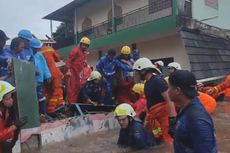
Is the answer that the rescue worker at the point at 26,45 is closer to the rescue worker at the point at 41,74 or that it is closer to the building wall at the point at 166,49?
the rescue worker at the point at 41,74

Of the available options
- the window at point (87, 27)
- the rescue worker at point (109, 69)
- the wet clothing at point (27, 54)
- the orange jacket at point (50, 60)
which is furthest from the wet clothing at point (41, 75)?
the window at point (87, 27)

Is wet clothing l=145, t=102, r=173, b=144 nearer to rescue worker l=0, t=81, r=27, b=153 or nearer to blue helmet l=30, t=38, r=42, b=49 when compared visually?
rescue worker l=0, t=81, r=27, b=153

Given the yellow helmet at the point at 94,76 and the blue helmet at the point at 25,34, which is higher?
the blue helmet at the point at 25,34

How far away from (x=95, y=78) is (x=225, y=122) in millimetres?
2834

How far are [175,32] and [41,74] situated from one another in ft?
28.8

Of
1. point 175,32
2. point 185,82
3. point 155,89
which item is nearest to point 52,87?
point 155,89

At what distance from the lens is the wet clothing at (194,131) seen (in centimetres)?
246

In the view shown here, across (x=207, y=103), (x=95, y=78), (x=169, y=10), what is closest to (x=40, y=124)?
(x=95, y=78)

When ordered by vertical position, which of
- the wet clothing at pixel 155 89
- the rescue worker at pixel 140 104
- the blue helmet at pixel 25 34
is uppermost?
the blue helmet at pixel 25 34

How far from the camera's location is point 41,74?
6.55 metres

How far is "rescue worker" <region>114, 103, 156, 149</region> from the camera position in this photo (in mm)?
5727

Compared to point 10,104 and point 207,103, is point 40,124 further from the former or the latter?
→ point 207,103

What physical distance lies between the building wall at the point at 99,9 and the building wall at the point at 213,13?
3.40 m

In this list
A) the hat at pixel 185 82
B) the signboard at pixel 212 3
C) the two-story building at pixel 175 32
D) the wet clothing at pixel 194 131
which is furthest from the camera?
the signboard at pixel 212 3
